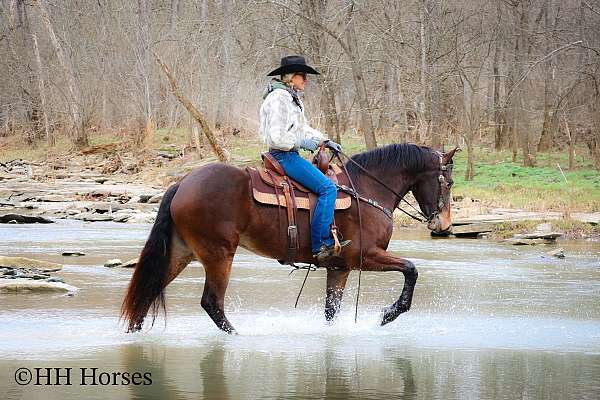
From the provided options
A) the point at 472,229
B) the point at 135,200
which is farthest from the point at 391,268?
the point at 135,200

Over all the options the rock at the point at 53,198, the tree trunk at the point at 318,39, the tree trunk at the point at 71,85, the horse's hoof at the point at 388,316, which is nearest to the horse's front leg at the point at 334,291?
the horse's hoof at the point at 388,316

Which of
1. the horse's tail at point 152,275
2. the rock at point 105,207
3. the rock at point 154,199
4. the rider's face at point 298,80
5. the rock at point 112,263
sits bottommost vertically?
the rock at point 154,199

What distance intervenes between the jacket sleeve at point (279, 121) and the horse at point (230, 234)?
454 mm

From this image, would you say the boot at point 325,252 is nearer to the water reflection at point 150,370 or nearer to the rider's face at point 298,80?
the rider's face at point 298,80

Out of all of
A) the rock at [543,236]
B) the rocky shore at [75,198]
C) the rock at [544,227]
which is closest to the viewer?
the rock at [543,236]

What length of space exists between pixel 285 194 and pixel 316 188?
304 millimetres

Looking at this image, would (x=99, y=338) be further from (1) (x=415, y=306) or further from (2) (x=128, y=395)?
(1) (x=415, y=306)

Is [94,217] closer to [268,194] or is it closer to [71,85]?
[268,194]

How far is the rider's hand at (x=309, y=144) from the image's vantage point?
29.2 ft

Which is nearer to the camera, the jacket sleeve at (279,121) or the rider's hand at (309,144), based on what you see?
the jacket sleeve at (279,121)

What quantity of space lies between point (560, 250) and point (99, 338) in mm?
9612

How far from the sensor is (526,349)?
26.5 ft

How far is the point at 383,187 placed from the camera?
31.3ft

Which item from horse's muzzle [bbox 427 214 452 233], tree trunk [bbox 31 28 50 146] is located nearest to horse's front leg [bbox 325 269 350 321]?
horse's muzzle [bbox 427 214 452 233]
